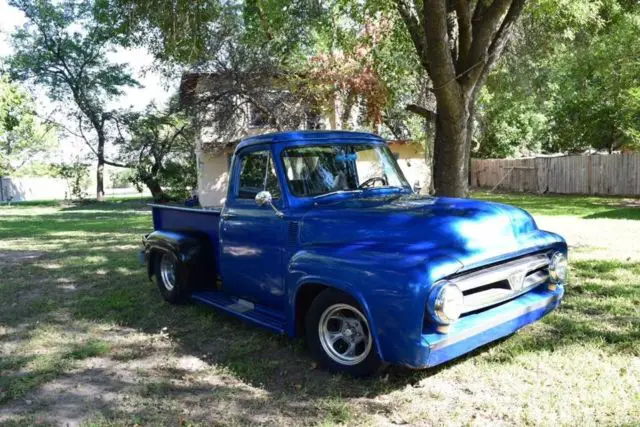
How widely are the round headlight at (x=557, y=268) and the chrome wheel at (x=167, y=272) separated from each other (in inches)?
166

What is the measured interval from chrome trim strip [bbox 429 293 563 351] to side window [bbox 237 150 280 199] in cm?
207

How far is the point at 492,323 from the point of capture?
3.87m

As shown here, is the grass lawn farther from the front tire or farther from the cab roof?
the cab roof

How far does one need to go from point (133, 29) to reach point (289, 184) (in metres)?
4.99

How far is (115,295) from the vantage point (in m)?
7.34

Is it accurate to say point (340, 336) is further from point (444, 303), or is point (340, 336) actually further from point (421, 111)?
point (421, 111)

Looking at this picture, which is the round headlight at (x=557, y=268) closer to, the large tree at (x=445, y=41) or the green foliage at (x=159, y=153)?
the large tree at (x=445, y=41)

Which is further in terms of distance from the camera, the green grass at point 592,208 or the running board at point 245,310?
the green grass at point 592,208

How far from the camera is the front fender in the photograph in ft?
11.5

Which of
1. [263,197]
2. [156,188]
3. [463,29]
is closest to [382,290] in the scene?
[263,197]

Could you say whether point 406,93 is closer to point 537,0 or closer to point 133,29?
point 537,0

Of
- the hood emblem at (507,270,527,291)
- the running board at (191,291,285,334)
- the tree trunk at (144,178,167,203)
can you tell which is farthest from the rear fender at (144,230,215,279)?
the tree trunk at (144,178,167,203)


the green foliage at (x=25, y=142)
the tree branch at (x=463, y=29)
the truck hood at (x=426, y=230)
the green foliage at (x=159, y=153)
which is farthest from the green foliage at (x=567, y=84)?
the green foliage at (x=25, y=142)

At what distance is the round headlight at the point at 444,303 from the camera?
11.5ft
